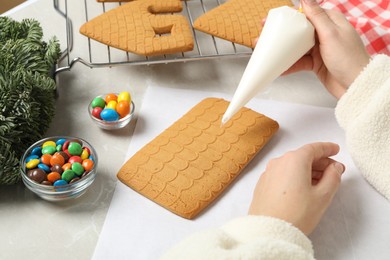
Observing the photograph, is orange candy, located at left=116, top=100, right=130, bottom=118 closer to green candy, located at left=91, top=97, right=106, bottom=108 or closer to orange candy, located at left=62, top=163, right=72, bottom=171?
green candy, located at left=91, top=97, right=106, bottom=108

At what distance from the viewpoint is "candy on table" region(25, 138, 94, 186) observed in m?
0.74

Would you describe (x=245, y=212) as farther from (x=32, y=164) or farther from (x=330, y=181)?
(x=32, y=164)

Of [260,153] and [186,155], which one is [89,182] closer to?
[186,155]

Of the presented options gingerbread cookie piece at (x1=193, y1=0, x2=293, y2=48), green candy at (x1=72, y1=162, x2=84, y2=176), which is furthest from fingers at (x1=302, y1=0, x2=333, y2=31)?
green candy at (x1=72, y1=162, x2=84, y2=176)

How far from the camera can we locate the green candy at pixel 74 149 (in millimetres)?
774

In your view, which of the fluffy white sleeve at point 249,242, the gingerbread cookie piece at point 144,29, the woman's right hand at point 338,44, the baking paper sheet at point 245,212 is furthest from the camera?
the gingerbread cookie piece at point 144,29

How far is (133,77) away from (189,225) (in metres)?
0.36

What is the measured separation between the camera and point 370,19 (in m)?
1.03

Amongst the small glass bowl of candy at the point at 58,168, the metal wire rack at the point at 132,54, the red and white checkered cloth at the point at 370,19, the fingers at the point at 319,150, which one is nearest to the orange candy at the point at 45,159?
the small glass bowl of candy at the point at 58,168

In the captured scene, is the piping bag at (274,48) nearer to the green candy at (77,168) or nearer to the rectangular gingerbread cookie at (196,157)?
the rectangular gingerbread cookie at (196,157)

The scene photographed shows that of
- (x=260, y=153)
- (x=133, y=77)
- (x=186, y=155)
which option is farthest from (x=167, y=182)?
(x=133, y=77)

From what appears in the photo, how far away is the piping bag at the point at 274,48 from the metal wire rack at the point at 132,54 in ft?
0.52

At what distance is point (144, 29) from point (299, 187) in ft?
1.45

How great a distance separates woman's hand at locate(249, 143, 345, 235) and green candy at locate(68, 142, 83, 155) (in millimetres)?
267
